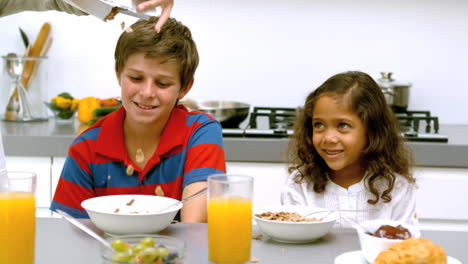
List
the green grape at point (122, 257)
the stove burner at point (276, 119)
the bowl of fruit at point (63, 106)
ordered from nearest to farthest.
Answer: the green grape at point (122, 257) → the stove burner at point (276, 119) → the bowl of fruit at point (63, 106)

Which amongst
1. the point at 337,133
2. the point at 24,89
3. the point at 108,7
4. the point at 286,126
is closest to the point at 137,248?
the point at 108,7

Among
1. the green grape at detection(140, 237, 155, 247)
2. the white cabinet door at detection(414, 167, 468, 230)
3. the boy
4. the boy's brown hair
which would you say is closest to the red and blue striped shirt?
the boy

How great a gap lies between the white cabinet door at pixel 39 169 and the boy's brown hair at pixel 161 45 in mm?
857

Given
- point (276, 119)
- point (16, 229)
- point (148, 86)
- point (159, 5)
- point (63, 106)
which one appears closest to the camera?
point (16, 229)

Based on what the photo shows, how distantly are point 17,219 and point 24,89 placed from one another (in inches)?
74.4

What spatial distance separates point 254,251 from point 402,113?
67.9 inches

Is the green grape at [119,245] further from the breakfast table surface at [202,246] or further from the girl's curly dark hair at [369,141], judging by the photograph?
the girl's curly dark hair at [369,141]

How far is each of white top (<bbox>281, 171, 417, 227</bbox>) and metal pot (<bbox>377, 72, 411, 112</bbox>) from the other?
0.91 m

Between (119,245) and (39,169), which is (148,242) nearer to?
(119,245)

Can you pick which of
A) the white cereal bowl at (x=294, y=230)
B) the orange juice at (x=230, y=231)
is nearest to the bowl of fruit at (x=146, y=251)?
the orange juice at (x=230, y=231)

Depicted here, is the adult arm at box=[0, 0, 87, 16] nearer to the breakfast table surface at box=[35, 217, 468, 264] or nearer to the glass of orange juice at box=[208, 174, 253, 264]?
the breakfast table surface at box=[35, 217, 468, 264]

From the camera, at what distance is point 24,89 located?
2863 mm

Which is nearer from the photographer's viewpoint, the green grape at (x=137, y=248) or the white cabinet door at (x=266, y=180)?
the green grape at (x=137, y=248)

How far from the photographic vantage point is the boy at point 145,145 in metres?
1.64
